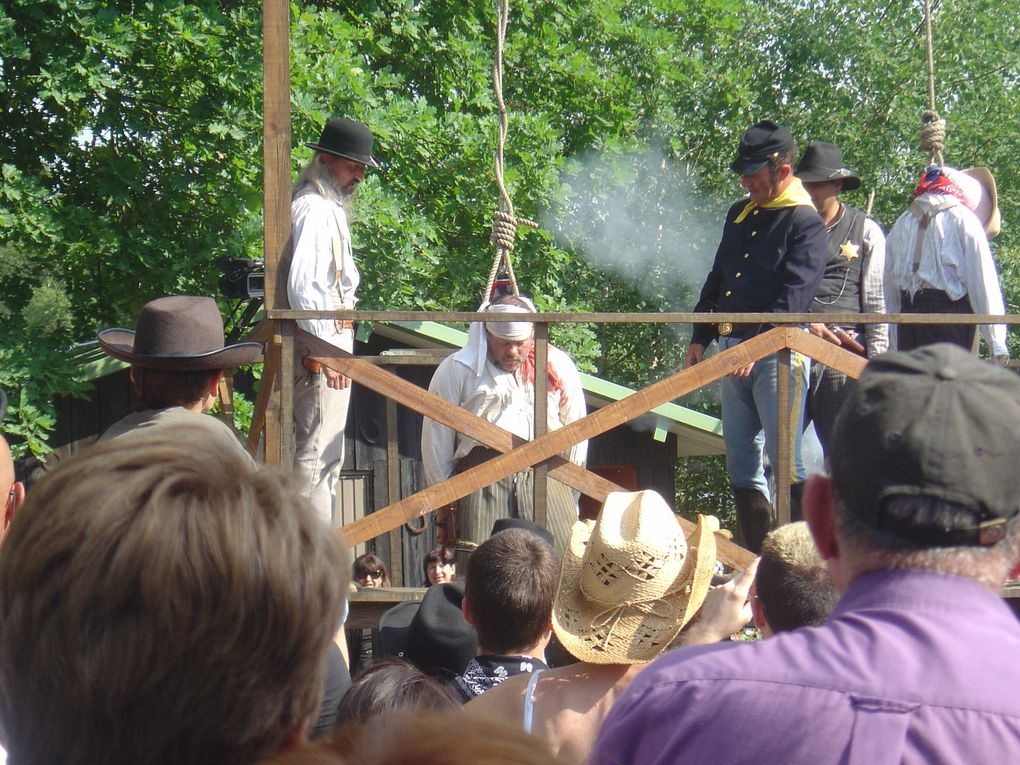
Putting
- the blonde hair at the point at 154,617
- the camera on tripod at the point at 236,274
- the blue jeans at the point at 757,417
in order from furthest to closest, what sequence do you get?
the camera on tripod at the point at 236,274 → the blue jeans at the point at 757,417 → the blonde hair at the point at 154,617

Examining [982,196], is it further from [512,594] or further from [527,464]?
[512,594]

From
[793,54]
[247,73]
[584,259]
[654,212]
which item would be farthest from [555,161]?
[793,54]

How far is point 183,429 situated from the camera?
122cm

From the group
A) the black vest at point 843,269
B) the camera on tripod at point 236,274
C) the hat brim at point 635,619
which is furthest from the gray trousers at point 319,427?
the camera on tripod at point 236,274

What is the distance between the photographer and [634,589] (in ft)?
7.17

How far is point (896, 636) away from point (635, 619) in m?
1.02

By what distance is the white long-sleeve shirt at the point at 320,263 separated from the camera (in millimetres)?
4445

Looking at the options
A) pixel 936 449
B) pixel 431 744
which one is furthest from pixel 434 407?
pixel 431 744

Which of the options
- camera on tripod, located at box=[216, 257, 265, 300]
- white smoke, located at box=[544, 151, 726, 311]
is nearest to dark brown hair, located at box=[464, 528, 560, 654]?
camera on tripod, located at box=[216, 257, 265, 300]

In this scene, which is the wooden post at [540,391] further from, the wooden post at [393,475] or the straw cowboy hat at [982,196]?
the straw cowboy hat at [982,196]

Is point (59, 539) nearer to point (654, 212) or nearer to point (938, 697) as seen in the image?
point (938, 697)

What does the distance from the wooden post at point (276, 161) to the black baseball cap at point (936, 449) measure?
3206 millimetres

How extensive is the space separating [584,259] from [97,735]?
16042 mm

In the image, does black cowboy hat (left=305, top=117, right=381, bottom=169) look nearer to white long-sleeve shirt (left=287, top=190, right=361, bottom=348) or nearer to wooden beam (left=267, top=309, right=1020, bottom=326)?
white long-sleeve shirt (left=287, top=190, right=361, bottom=348)
